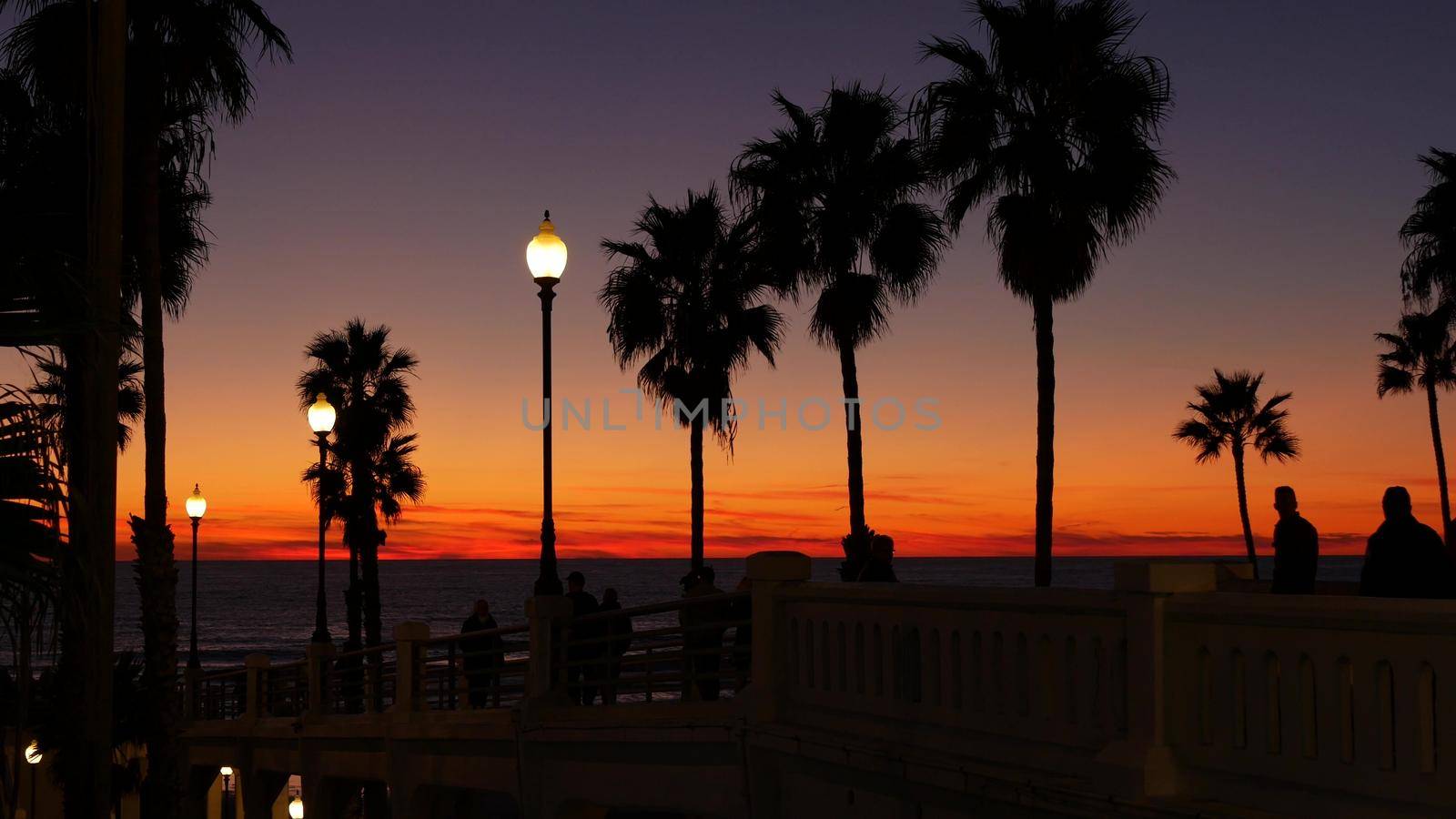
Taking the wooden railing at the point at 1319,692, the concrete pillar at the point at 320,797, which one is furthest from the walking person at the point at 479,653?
the wooden railing at the point at 1319,692

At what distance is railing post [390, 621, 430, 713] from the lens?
62.2 feet

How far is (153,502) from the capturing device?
2011 cm

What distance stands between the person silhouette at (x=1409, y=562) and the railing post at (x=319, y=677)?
1768 cm

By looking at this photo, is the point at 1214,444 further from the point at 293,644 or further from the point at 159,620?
the point at 293,644

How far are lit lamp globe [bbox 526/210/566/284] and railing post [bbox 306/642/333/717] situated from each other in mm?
9574

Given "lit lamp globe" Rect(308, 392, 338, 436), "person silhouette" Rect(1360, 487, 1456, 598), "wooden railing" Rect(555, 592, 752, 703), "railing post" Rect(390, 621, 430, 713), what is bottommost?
"railing post" Rect(390, 621, 430, 713)

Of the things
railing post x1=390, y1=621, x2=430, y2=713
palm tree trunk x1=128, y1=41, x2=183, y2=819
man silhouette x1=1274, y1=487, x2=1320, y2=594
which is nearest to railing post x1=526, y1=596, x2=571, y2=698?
railing post x1=390, y1=621, x2=430, y2=713

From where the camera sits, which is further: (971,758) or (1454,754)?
(971,758)

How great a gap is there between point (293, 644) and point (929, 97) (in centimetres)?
8952

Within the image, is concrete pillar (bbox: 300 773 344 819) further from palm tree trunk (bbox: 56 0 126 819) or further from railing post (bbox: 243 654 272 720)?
palm tree trunk (bbox: 56 0 126 819)

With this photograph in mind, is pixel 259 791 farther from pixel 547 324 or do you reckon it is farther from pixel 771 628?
pixel 771 628

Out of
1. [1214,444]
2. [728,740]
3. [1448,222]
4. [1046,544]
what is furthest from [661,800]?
[1214,444]

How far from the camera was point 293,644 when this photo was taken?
341 ft

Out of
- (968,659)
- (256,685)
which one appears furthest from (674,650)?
(256,685)
